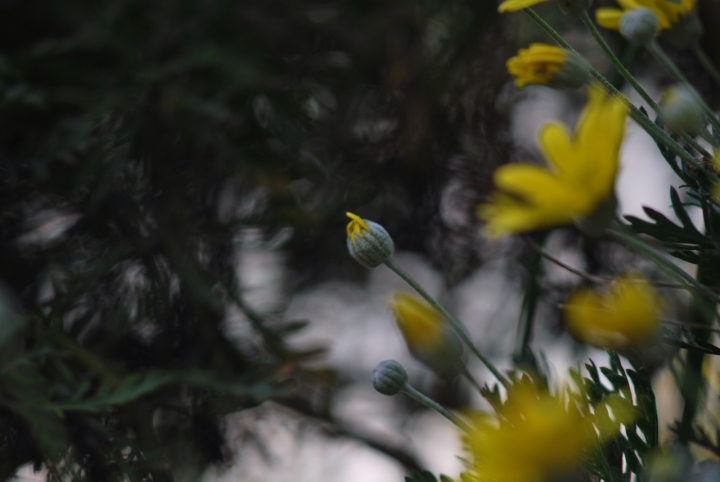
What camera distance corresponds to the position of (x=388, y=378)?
0.87 ft

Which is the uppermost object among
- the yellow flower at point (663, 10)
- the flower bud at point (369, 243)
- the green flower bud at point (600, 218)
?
the yellow flower at point (663, 10)

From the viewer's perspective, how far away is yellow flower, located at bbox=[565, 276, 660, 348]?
20 cm

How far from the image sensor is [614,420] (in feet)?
0.72

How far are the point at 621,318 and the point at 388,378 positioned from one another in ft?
0.33

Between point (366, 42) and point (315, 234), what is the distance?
0.48 feet

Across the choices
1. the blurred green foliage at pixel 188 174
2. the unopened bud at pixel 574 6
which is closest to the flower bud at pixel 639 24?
the unopened bud at pixel 574 6

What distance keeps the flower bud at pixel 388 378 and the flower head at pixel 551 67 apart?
0.12 m

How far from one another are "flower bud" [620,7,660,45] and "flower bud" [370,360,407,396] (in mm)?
152

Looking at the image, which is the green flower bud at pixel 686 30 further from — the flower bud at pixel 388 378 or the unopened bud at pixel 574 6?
the flower bud at pixel 388 378

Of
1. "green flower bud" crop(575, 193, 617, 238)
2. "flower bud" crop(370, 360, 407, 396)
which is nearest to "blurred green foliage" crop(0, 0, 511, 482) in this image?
"flower bud" crop(370, 360, 407, 396)

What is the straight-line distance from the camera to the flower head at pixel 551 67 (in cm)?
24

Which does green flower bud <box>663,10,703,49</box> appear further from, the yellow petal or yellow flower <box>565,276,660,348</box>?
yellow flower <box>565,276,660,348</box>

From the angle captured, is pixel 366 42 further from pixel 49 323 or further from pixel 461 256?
pixel 49 323

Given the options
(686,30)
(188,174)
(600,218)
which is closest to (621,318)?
(600,218)
